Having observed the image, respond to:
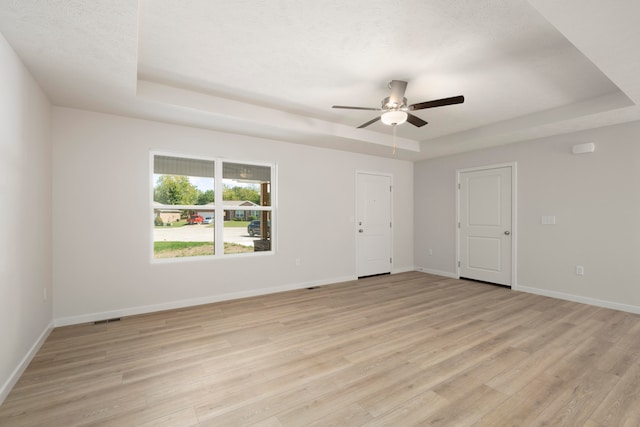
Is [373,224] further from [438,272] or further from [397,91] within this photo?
[397,91]

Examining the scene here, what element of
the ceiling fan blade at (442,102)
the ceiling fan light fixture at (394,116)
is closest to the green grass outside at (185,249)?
the ceiling fan light fixture at (394,116)

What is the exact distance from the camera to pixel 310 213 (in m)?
5.18

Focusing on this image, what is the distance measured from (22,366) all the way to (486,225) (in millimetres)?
6302

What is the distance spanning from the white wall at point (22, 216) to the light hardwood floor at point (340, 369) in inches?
9.8

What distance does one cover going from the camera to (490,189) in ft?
17.5

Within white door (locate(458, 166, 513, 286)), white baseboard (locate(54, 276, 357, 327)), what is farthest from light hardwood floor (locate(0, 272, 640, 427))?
white door (locate(458, 166, 513, 286))

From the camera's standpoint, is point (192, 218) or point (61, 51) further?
point (192, 218)

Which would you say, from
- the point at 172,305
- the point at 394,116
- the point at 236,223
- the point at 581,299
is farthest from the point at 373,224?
the point at 172,305

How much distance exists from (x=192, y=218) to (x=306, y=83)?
2448mm

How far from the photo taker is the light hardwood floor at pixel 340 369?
6.14 ft

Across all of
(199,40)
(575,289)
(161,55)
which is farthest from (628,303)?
(161,55)

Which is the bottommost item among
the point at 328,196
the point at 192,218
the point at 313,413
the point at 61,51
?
the point at 313,413

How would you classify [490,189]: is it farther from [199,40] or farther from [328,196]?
[199,40]

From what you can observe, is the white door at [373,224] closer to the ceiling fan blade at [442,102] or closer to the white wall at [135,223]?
the white wall at [135,223]
